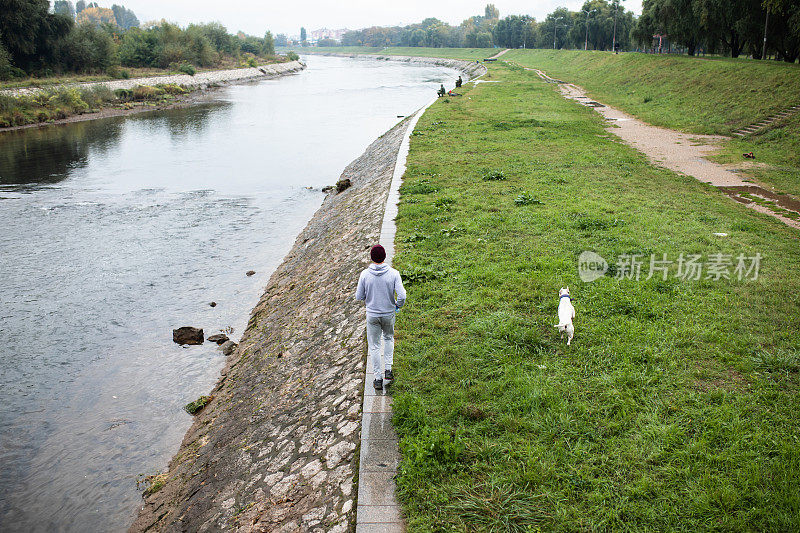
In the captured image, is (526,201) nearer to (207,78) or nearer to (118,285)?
(118,285)

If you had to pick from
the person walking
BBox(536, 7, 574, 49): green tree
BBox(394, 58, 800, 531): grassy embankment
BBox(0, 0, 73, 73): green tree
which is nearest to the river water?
the person walking

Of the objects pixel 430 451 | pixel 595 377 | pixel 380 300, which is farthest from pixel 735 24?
pixel 430 451

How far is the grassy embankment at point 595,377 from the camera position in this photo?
446cm

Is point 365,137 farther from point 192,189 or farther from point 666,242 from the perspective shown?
point 666,242

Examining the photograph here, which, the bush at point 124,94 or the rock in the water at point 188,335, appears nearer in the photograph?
the rock in the water at point 188,335

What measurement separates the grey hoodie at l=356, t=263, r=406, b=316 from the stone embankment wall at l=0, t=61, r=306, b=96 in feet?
158

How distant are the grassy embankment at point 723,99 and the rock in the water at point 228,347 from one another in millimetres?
14957

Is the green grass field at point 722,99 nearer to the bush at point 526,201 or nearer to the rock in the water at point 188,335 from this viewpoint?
the bush at point 526,201

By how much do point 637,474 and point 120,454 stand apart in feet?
24.5

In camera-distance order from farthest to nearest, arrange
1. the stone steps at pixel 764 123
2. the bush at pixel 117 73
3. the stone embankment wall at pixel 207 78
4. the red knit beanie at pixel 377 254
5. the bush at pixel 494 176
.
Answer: the bush at pixel 117 73, the stone embankment wall at pixel 207 78, the stone steps at pixel 764 123, the bush at pixel 494 176, the red knit beanie at pixel 377 254

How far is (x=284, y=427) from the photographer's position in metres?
6.81

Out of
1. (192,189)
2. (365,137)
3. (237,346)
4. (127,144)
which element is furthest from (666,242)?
(127,144)

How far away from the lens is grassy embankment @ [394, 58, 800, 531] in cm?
446

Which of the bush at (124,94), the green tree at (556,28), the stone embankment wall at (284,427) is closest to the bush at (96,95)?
the bush at (124,94)
